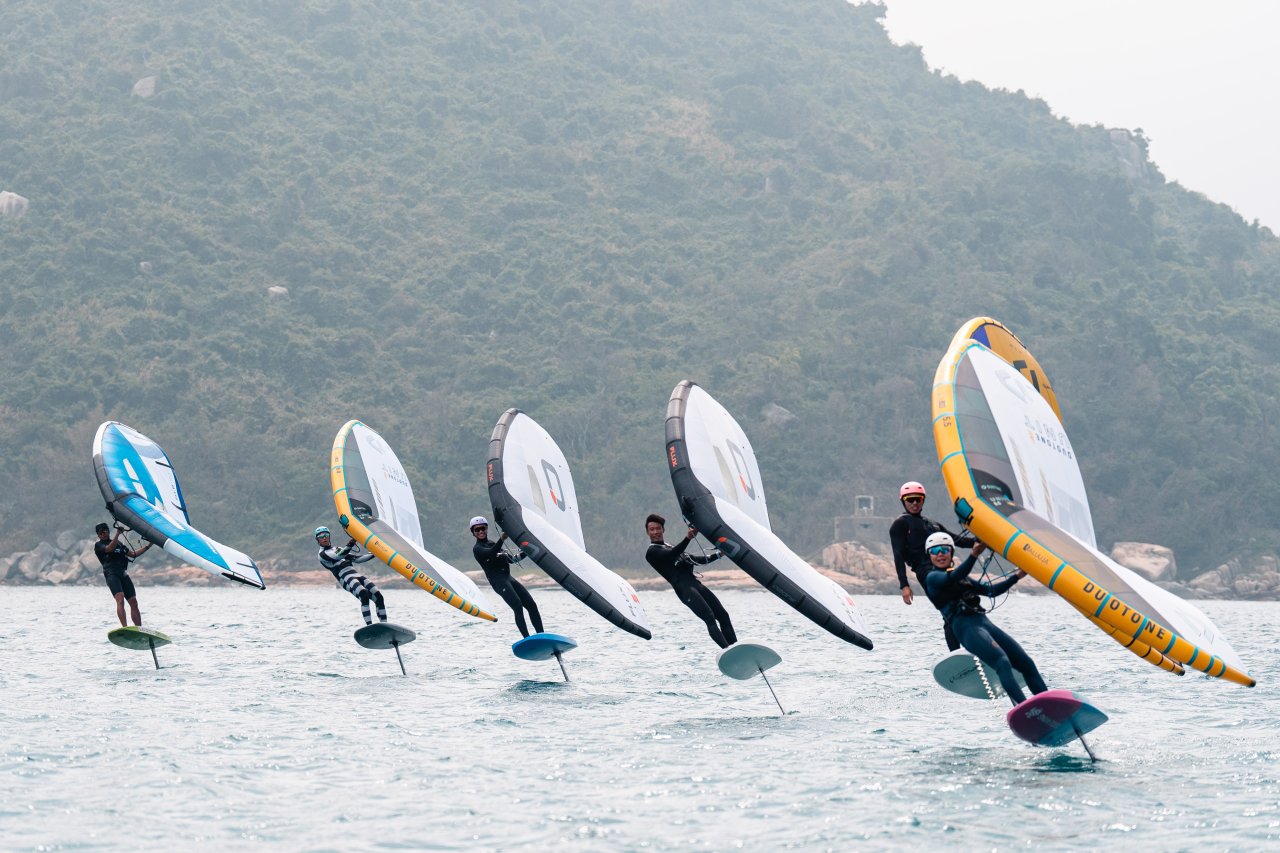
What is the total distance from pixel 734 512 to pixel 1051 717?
6.14m

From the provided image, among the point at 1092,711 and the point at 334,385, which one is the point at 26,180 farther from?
the point at 1092,711

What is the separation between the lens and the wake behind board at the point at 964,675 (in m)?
16.4

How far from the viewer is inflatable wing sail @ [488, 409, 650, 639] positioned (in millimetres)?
21750

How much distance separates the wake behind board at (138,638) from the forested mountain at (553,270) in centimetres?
6467

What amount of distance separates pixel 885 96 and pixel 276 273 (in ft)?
245

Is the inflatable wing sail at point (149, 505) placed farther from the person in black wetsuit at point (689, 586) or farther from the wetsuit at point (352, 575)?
the person in black wetsuit at point (689, 586)

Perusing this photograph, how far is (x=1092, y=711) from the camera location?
13938 millimetres

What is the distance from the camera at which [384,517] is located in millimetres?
26031

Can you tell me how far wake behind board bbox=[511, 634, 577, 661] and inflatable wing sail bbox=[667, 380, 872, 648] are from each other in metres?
3.21

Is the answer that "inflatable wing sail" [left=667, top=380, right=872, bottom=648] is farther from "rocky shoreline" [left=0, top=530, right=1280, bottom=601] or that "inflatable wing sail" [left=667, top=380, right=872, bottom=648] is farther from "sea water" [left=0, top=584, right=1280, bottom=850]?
"rocky shoreline" [left=0, top=530, right=1280, bottom=601]

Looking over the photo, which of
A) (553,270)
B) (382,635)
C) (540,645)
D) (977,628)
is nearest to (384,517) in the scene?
(382,635)

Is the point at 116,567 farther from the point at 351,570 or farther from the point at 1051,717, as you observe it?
the point at 1051,717

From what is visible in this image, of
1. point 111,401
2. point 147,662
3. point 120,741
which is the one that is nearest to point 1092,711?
point 120,741

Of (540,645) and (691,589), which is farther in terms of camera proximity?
(540,645)
